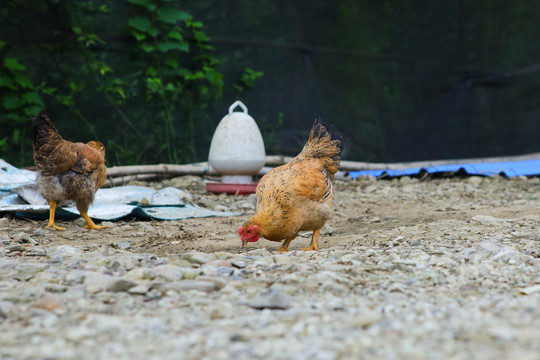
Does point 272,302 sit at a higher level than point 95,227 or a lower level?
higher

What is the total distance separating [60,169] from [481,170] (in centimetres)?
631

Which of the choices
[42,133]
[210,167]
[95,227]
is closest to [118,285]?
[95,227]

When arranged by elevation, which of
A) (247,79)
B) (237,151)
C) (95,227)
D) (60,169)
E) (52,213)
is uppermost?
(247,79)

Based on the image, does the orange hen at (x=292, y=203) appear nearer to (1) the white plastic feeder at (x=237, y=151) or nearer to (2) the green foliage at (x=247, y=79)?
(1) the white plastic feeder at (x=237, y=151)

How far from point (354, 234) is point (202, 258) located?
2025 millimetres

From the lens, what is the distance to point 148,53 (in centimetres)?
865

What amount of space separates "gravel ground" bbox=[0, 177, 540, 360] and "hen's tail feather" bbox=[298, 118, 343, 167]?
0.76m

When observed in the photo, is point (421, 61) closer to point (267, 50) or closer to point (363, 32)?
point (363, 32)

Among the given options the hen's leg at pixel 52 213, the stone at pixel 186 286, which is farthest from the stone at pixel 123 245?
the stone at pixel 186 286

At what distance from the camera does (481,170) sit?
27.2ft

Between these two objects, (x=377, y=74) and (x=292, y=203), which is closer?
(x=292, y=203)

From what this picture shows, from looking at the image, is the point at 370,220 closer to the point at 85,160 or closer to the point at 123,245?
the point at 123,245

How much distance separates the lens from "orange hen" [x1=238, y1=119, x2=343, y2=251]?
3629mm

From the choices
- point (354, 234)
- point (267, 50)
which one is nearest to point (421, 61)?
point (267, 50)
